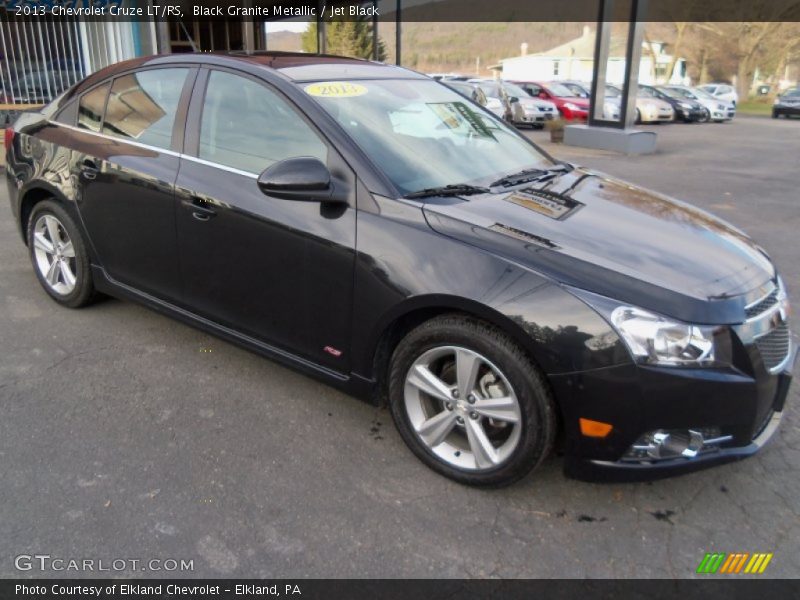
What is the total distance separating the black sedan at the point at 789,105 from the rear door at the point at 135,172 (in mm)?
33540

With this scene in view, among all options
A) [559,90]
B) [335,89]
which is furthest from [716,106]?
[335,89]

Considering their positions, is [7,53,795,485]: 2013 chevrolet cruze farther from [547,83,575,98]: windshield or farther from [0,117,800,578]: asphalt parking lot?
[547,83,575,98]: windshield

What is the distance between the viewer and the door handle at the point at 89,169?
3.85m

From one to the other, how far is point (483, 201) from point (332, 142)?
2.39 ft

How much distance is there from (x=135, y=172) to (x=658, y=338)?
2.81 metres

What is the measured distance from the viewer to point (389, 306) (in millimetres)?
2736

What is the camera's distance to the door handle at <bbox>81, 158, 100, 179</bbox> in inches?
151

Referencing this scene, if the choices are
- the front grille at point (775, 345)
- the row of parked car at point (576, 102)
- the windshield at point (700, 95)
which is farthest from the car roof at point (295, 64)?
the windshield at point (700, 95)

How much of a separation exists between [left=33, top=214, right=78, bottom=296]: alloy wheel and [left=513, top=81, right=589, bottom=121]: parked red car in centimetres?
1953

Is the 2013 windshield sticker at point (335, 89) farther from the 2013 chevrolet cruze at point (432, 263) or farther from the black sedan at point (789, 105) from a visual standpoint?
the black sedan at point (789, 105)

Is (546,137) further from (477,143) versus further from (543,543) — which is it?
(543,543)

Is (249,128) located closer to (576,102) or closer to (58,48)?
(58,48)
